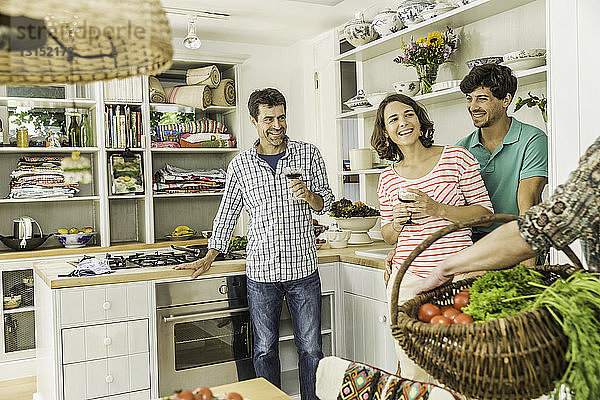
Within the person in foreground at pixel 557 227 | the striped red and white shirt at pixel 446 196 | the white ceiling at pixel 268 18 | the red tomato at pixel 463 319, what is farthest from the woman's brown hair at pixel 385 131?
the white ceiling at pixel 268 18

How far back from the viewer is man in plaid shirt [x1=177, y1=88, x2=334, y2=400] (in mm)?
2932

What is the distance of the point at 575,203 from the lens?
1161 mm

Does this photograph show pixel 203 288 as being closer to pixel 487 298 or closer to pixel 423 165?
pixel 423 165

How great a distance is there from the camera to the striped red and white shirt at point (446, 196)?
2254 millimetres

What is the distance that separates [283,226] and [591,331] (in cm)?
196

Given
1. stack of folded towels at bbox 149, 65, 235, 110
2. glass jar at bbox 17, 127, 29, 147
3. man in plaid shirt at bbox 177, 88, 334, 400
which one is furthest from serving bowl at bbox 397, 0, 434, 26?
glass jar at bbox 17, 127, 29, 147

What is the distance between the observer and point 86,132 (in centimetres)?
472

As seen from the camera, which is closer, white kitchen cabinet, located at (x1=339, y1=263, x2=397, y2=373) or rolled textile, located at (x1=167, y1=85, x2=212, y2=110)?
white kitchen cabinet, located at (x1=339, y1=263, x2=397, y2=373)

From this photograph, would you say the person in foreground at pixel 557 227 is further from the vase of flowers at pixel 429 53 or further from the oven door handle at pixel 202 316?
the vase of flowers at pixel 429 53

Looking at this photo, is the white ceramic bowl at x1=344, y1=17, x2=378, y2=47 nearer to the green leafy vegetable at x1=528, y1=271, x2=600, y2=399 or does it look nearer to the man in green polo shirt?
the man in green polo shirt

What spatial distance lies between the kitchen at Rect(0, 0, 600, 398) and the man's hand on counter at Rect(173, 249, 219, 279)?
4 cm

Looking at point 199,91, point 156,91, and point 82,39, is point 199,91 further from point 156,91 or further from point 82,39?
point 82,39

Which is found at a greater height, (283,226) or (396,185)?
(396,185)

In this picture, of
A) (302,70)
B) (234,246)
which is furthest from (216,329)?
(302,70)
